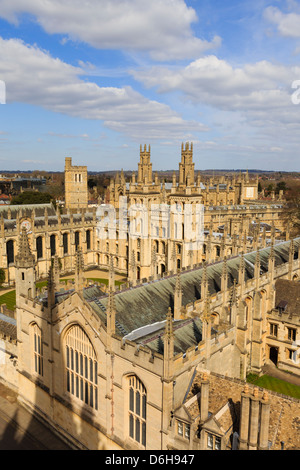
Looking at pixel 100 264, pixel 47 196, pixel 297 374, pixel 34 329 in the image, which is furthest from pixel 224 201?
pixel 34 329

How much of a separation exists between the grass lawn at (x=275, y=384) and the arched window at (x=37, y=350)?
1643 centimetres

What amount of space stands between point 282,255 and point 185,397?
26678mm

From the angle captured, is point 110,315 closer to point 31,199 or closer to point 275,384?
point 275,384

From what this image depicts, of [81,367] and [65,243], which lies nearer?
[81,367]

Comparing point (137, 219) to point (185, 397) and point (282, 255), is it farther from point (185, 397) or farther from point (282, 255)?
point (185, 397)

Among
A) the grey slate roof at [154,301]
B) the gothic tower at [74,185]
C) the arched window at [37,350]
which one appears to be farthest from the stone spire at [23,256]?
the gothic tower at [74,185]

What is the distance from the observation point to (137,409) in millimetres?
18609

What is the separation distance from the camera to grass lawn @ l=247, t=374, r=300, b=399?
1083 inches

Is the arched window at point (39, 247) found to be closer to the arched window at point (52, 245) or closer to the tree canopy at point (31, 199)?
the arched window at point (52, 245)

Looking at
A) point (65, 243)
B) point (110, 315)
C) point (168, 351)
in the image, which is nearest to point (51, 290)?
point (110, 315)

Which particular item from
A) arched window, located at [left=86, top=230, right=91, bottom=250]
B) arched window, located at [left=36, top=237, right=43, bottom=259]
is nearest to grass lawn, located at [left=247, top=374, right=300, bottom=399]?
arched window, located at [left=36, top=237, right=43, bottom=259]

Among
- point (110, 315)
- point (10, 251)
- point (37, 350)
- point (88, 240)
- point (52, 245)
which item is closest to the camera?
point (110, 315)

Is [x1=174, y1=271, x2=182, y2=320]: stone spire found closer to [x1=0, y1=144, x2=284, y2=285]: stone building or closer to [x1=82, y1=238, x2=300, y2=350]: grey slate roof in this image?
[x1=82, y1=238, x2=300, y2=350]: grey slate roof

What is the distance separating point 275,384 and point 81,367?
16502 millimetres
